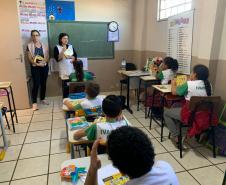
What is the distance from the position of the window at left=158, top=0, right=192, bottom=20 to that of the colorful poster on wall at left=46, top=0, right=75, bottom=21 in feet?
7.04

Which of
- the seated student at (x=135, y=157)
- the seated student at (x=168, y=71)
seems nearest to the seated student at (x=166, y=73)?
the seated student at (x=168, y=71)

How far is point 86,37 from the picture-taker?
16.8 feet

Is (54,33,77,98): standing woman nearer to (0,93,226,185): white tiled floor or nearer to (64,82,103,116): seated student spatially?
(0,93,226,185): white tiled floor

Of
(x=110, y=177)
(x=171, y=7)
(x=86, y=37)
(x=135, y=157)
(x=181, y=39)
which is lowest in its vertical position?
(x=110, y=177)

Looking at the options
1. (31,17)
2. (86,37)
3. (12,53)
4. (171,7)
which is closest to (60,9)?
(31,17)

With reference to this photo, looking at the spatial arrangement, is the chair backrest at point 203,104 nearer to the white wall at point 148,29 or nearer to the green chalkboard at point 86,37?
the white wall at point 148,29

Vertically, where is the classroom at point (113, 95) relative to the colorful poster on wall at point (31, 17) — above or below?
below

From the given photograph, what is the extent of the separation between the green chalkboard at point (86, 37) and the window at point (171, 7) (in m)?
1.51

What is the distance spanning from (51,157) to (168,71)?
2390 millimetres

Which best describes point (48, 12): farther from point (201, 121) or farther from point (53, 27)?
point (201, 121)

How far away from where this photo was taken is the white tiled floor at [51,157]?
2.12 m

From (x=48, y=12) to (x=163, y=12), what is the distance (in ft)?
8.91

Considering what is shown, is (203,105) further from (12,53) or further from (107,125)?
(12,53)

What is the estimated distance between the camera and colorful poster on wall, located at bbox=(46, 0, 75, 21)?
15.4 feet
